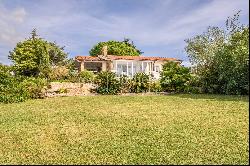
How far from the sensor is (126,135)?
35.7 ft

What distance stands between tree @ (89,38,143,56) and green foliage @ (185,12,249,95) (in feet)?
131

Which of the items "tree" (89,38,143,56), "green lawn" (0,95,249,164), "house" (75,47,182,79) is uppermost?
"tree" (89,38,143,56)

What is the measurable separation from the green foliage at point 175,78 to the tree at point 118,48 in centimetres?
4464

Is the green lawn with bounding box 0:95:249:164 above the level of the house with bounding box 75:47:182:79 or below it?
below

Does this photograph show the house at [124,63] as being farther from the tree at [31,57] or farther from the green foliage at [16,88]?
the green foliage at [16,88]

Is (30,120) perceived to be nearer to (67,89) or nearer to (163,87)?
(67,89)

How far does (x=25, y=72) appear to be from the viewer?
45.1 m

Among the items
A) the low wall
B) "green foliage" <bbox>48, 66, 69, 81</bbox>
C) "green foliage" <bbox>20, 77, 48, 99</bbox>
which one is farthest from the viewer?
"green foliage" <bbox>48, 66, 69, 81</bbox>

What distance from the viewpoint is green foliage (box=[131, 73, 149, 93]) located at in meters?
27.2

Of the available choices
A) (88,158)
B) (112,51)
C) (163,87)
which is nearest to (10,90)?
(163,87)

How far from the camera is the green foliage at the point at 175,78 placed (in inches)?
1097

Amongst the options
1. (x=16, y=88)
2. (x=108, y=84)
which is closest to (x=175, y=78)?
(x=108, y=84)

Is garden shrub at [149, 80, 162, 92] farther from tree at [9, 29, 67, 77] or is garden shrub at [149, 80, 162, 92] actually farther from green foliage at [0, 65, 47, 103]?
tree at [9, 29, 67, 77]

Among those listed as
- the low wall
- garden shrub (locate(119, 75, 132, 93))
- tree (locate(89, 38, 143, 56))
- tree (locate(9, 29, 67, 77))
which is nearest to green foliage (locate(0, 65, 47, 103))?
the low wall
